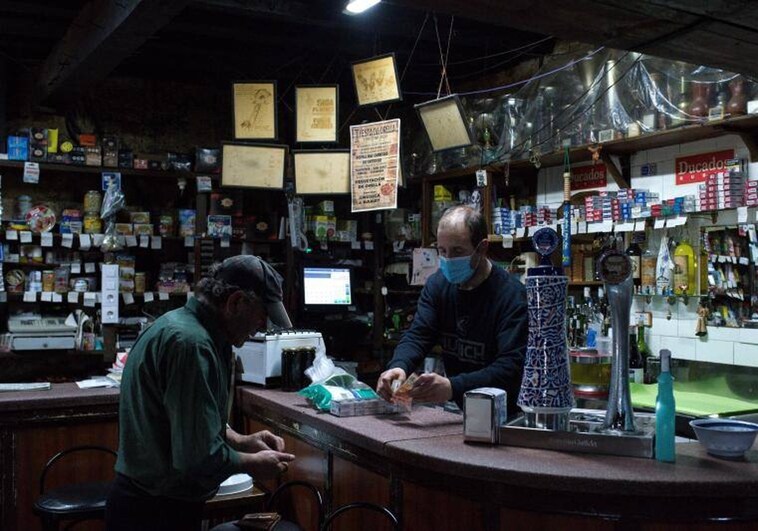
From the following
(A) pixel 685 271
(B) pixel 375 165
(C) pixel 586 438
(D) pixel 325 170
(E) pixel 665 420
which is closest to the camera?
(E) pixel 665 420

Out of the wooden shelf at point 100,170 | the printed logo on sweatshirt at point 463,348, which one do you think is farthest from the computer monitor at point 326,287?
the printed logo on sweatshirt at point 463,348

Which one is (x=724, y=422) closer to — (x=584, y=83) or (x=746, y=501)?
(x=746, y=501)

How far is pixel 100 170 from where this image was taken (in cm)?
625

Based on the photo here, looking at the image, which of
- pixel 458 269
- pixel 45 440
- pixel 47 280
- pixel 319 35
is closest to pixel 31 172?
pixel 47 280

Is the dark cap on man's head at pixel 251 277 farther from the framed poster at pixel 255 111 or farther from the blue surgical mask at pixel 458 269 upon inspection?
the framed poster at pixel 255 111

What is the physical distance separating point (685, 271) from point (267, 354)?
102 inches

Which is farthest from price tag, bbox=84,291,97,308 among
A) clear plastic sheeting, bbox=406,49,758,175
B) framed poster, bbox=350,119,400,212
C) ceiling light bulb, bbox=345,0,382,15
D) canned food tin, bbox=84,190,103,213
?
ceiling light bulb, bbox=345,0,382,15

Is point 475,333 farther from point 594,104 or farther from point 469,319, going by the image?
point 594,104

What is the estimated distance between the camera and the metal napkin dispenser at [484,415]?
248 centimetres

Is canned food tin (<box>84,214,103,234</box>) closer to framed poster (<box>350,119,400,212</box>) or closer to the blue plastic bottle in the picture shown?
framed poster (<box>350,119,400,212</box>)

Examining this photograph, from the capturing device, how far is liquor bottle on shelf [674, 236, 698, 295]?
181 inches

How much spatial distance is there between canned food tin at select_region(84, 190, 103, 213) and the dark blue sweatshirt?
3.83 m

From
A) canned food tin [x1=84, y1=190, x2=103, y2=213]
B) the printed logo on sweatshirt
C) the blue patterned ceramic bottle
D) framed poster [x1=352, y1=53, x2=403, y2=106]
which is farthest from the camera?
canned food tin [x1=84, y1=190, x2=103, y2=213]

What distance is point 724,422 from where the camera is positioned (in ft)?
8.08
